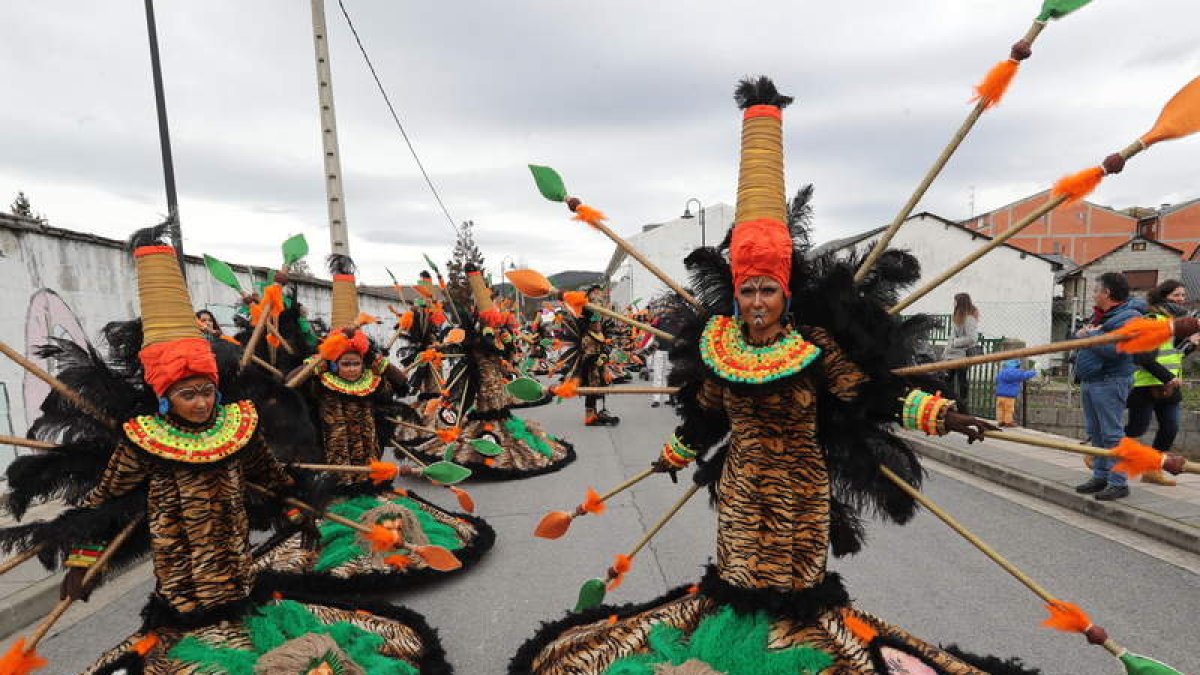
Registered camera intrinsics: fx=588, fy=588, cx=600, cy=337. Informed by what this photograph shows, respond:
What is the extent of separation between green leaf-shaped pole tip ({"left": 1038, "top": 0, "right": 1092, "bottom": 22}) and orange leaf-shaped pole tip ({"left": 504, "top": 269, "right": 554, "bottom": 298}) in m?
1.72

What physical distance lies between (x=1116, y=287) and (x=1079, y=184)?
138 inches

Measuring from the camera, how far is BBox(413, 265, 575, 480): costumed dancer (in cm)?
642

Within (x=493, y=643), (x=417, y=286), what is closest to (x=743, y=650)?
(x=493, y=643)

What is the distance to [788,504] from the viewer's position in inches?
80.4

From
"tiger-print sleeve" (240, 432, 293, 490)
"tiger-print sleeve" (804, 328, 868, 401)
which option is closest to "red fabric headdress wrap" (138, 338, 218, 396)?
"tiger-print sleeve" (240, 432, 293, 490)

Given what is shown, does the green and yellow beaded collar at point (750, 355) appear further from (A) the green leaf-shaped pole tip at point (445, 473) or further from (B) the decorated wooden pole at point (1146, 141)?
(A) the green leaf-shaped pole tip at point (445, 473)

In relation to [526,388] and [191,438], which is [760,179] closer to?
[526,388]

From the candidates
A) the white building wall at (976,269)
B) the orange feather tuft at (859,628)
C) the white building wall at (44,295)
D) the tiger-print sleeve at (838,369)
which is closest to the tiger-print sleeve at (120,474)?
the tiger-print sleeve at (838,369)

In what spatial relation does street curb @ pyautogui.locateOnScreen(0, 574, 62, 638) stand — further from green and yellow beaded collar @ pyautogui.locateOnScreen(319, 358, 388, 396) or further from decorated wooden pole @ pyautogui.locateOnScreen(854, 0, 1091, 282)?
decorated wooden pole @ pyautogui.locateOnScreen(854, 0, 1091, 282)

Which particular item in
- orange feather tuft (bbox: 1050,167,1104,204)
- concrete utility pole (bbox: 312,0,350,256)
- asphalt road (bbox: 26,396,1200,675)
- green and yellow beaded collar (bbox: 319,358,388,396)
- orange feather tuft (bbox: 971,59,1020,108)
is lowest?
asphalt road (bbox: 26,396,1200,675)

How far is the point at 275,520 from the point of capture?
265 cm

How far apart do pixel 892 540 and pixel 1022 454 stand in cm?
293

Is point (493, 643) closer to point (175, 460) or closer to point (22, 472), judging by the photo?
point (175, 460)

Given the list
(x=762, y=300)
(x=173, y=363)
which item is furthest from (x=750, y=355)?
(x=173, y=363)
